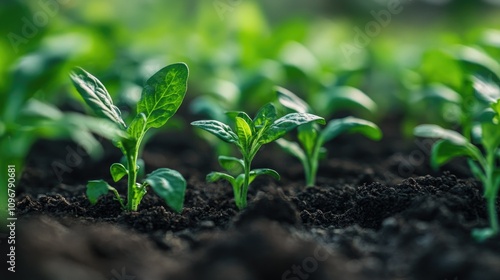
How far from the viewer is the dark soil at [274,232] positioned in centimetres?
175

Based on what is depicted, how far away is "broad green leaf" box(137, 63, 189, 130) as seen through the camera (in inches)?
93.6

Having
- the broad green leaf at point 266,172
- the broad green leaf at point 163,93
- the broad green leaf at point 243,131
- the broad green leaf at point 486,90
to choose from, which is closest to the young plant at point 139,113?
the broad green leaf at point 163,93

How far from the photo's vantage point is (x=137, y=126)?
7.70 ft

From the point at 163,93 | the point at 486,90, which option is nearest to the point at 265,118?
the point at 163,93

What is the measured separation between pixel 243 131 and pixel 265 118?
10 centimetres

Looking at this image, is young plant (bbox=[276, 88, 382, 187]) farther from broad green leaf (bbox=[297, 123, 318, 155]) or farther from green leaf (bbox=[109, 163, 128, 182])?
green leaf (bbox=[109, 163, 128, 182])

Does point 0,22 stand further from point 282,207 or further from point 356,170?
point 282,207

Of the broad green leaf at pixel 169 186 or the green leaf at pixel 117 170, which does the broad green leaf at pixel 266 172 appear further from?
the green leaf at pixel 117 170

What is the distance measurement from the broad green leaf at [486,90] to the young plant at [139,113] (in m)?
1.20

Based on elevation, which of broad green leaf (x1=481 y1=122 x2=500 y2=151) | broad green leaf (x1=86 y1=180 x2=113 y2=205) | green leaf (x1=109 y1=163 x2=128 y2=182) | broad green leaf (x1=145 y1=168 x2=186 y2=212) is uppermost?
broad green leaf (x1=481 y1=122 x2=500 y2=151)

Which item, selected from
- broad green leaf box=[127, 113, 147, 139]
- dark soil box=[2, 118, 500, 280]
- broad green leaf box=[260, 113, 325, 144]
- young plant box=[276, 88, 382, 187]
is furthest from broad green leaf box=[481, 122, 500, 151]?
broad green leaf box=[127, 113, 147, 139]

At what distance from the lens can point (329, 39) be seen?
6.25 m

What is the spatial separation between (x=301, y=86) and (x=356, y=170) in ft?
6.73

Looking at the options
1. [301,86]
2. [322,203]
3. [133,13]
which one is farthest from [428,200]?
[133,13]
